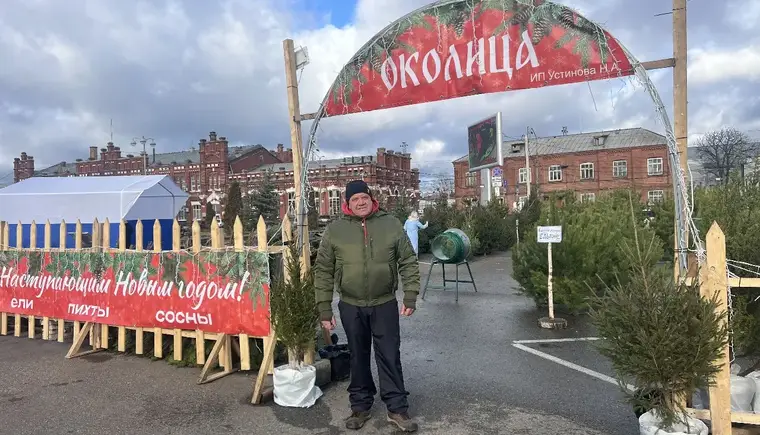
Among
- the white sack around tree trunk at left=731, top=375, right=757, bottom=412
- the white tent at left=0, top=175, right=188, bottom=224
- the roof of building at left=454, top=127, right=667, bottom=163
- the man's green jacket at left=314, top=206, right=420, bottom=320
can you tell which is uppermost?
the roof of building at left=454, top=127, right=667, bottom=163

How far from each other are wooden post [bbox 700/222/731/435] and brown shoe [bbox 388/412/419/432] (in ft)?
6.85

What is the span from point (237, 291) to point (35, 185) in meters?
15.2

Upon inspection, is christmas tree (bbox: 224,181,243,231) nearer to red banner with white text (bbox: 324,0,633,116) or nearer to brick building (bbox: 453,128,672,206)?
brick building (bbox: 453,128,672,206)

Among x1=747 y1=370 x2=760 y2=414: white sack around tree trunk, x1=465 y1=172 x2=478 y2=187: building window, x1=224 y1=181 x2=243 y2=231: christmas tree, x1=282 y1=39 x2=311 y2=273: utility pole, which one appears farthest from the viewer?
x1=465 y1=172 x2=478 y2=187: building window

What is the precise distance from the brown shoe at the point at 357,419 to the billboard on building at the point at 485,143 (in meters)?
18.4

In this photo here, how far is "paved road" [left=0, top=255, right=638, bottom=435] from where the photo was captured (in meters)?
4.38

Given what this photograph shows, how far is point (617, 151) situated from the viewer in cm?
5400

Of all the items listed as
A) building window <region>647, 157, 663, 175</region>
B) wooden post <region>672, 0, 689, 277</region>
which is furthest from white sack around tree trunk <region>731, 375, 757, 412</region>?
building window <region>647, 157, 663, 175</region>

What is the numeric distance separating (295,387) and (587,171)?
56.3 m

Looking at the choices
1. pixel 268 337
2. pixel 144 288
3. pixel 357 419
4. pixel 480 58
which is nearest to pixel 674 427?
pixel 357 419

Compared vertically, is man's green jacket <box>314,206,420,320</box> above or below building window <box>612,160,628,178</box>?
below

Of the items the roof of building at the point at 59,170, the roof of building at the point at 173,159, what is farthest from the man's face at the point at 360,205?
the roof of building at the point at 59,170

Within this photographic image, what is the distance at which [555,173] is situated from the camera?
57500 millimetres

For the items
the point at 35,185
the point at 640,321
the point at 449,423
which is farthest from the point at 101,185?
the point at 640,321
